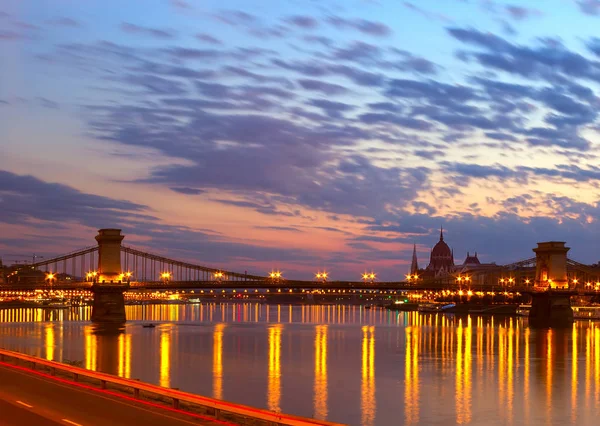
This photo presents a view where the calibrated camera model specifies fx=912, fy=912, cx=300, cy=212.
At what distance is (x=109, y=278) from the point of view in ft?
446

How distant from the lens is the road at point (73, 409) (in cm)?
2981

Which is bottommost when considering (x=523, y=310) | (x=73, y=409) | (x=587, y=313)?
(x=523, y=310)

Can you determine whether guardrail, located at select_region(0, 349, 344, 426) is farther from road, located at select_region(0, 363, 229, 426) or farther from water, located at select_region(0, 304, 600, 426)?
water, located at select_region(0, 304, 600, 426)

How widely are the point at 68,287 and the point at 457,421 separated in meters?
102

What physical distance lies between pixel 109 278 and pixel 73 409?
345 ft

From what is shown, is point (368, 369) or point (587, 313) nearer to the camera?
point (368, 369)

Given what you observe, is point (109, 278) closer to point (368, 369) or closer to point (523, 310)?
point (368, 369)

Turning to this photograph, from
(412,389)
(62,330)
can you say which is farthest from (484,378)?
(62,330)

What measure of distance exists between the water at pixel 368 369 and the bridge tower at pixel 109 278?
1925 centimetres

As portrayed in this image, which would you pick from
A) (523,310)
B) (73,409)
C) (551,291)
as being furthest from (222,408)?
(523,310)

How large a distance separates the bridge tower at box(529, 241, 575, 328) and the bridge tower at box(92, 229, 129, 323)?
6438 centimetres

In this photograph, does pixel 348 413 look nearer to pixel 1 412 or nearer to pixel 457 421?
pixel 457 421

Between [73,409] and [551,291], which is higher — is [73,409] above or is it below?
below

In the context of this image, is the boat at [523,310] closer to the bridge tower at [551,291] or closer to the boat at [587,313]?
the boat at [587,313]
